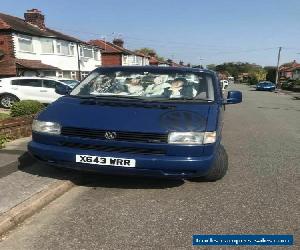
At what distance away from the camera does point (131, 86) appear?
19.1ft

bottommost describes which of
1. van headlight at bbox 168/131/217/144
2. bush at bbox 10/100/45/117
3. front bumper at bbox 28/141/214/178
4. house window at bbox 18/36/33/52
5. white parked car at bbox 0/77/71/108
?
white parked car at bbox 0/77/71/108

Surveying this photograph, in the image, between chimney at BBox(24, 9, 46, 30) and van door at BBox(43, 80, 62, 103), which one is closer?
van door at BBox(43, 80, 62, 103)

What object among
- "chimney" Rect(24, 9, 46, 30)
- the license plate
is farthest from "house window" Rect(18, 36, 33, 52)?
the license plate

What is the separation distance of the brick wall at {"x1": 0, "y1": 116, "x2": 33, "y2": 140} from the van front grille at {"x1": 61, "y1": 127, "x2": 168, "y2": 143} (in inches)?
134

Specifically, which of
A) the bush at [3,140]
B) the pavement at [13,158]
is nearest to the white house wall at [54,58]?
the bush at [3,140]

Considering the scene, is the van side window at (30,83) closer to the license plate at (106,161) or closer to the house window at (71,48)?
the license plate at (106,161)

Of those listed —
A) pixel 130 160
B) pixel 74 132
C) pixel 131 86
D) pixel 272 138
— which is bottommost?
pixel 272 138

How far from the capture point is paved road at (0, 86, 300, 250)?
360cm

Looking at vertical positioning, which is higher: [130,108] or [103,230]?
[130,108]

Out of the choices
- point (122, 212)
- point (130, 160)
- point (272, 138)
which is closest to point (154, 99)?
point (130, 160)

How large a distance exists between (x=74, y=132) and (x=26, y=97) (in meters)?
12.4

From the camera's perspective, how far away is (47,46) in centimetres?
3422

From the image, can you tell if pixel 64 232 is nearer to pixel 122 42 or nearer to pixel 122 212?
pixel 122 212

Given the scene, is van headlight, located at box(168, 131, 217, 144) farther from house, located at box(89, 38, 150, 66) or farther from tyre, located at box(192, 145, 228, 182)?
house, located at box(89, 38, 150, 66)
